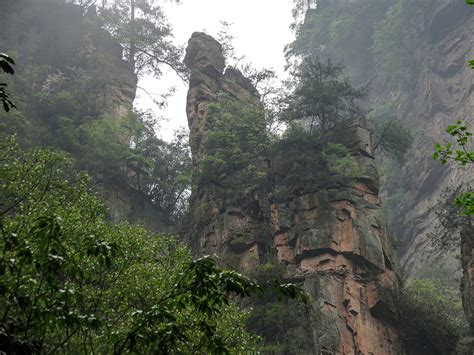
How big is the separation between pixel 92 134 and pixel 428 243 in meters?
28.2

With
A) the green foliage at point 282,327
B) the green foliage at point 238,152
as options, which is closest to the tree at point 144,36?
the green foliage at point 238,152

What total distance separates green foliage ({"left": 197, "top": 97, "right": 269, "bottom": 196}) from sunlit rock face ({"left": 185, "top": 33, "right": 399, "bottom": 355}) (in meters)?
0.92

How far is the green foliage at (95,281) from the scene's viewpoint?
6363 millimetres

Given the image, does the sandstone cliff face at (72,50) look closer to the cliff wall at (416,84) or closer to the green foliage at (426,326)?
the green foliage at (426,326)

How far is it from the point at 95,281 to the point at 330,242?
16.6 metres

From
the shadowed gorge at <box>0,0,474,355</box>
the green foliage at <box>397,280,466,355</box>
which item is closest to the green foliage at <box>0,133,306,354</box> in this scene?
the shadowed gorge at <box>0,0,474,355</box>

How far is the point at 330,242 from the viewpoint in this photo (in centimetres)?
2739

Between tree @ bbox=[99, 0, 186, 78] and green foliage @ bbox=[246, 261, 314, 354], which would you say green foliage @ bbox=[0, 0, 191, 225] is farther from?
green foliage @ bbox=[246, 261, 314, 354]

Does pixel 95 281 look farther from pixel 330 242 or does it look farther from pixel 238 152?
pixel 238 152

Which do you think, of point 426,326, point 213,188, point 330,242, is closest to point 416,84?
point 213,188

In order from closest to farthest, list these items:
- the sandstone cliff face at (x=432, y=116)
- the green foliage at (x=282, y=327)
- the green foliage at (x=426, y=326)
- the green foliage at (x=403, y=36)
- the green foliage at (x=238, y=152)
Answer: the green foliage at (x=282, y=327) < the green foliage at (x=426, y=326) < the green foliage at (x=238, y=152) < the sandstone cliff face at (x=432, y=116) < the green foliage at (x=403, y=36)

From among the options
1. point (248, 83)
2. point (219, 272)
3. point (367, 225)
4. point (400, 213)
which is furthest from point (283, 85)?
point (219, 272)

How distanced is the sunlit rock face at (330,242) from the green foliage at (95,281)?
26.8 feet

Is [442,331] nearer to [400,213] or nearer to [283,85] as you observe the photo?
[400,213]
